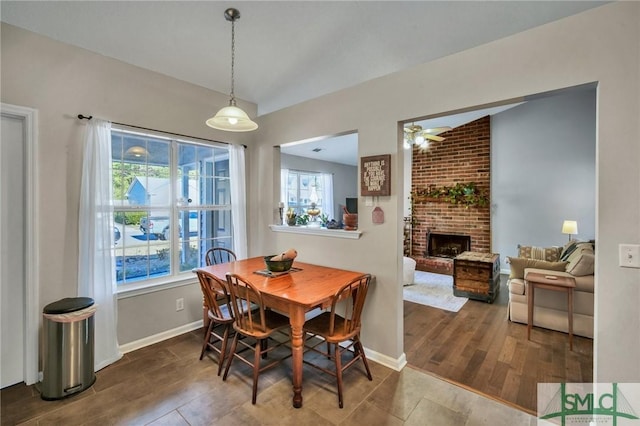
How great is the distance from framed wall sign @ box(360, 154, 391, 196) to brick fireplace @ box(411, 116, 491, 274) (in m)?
4.12

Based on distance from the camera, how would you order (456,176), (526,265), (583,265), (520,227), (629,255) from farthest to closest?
(456,176) < (520,227) < (526,265) < (583,265) < (629,255)

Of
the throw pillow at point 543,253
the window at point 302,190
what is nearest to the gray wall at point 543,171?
the throw pillow at point 543,253

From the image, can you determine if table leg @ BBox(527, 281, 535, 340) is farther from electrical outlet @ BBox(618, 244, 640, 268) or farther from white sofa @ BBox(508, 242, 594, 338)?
electrical outlet @ BBox(618, 244, 640, 268)

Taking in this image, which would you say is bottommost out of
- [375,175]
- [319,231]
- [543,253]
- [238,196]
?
[543,253]

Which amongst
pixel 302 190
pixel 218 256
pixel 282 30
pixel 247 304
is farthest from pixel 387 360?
pixel 302 190

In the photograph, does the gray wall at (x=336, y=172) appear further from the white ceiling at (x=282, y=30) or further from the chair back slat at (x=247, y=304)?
the chair back slat at (x=247, y=304)

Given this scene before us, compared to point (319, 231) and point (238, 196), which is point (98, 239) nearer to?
point (238, 196)

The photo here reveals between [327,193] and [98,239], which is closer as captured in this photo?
[98,239]

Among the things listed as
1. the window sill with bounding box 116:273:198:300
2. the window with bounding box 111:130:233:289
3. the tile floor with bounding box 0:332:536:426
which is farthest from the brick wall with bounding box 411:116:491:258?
the window sill with bounding box 116:273:198:300

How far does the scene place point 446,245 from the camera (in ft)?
21.0

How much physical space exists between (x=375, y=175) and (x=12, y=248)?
3.10 m

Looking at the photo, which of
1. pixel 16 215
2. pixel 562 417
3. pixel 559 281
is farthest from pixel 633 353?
pixel 16 215

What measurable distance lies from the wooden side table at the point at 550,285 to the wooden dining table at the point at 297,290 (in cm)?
201
